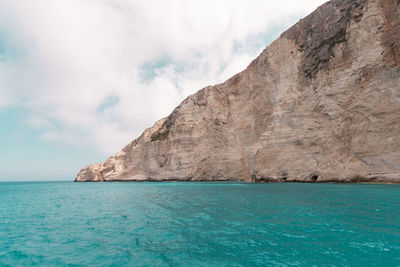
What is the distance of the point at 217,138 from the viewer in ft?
151

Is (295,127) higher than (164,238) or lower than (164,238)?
higher

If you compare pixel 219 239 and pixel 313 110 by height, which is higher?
pixel 313 110

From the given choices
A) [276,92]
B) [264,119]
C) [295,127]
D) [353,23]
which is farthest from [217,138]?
[353,23]

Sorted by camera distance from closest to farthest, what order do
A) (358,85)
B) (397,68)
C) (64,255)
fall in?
(64,255)
(397,68)
(358,85)

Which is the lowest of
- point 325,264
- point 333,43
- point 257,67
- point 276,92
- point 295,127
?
point 325,264

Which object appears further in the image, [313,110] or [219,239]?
[313,110]

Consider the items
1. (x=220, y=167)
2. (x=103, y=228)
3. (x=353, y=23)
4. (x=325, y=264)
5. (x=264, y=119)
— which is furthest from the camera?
(x=220, y=167)

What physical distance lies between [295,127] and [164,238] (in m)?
28.3

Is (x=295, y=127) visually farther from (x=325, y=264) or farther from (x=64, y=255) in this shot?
(x=64, y=255)

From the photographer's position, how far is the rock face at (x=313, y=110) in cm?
2305

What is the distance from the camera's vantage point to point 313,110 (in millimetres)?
28750

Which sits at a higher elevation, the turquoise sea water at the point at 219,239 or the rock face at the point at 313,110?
the rock face at the point at 313,110

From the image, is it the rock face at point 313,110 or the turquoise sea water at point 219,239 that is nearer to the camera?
the turquoise sea water at point 219,239

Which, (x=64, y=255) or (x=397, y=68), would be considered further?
(x=397, y=68)
